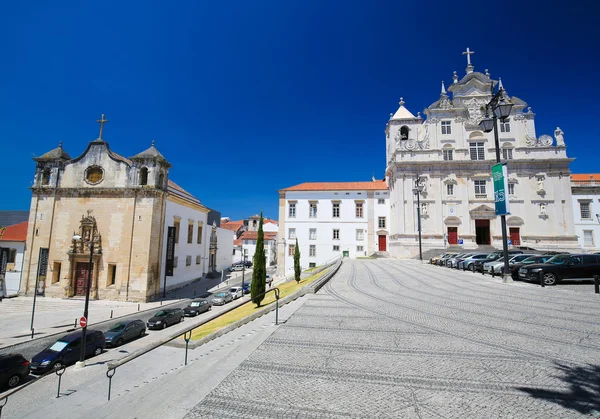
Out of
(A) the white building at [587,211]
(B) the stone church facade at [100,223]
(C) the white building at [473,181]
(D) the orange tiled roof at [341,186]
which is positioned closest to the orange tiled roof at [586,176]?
(A) the white building at [587,211]

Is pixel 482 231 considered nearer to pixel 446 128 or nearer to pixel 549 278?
pixel 446 128

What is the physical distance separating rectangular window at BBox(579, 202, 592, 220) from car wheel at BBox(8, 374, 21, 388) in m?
53.7

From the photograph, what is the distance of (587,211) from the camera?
37.0 m

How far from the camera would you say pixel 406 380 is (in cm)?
451

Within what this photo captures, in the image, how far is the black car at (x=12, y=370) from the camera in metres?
10.1

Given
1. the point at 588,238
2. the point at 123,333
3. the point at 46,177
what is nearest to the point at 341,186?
the point at 588,238

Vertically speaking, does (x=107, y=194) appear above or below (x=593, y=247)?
above

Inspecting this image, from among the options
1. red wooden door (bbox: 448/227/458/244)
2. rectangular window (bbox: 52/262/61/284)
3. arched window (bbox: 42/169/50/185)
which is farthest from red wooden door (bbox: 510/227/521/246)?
arched window (bbox: 42/169/50/185)

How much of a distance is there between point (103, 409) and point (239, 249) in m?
64.6

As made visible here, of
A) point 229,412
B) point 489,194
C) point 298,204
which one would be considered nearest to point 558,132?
point 489,194

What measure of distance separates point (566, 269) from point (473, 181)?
2637 cm

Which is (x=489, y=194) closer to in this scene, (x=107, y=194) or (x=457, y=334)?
(x=457, y=334)

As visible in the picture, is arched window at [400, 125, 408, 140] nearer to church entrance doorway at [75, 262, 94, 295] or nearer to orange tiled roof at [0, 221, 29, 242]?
church entrance doorway at [75, 262, 94, 295]

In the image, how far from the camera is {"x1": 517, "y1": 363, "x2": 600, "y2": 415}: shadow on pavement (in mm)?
3582
